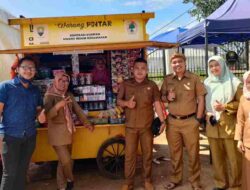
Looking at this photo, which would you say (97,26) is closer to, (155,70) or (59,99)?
(59,99)

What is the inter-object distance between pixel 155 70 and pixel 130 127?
49.1ft

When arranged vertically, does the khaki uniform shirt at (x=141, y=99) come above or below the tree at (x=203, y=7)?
below

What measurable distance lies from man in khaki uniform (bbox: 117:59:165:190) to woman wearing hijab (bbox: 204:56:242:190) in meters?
0.65

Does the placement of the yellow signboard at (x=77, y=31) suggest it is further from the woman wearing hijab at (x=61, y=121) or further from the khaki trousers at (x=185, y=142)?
the khaki trousers at (x=185, y=142)

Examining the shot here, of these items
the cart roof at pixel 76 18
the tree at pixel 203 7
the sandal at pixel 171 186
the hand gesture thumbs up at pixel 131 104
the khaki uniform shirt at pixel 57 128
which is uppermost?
the tree at pixel 203 7

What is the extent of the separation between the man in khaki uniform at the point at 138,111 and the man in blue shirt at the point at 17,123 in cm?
124

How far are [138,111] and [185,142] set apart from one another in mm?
738

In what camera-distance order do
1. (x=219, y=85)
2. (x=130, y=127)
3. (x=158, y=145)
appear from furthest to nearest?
(x=158, y=145) < (x=130, y=127) < (x=219, y=85)

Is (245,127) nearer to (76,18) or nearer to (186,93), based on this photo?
(186,93)

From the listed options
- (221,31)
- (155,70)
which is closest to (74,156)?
(221,31)

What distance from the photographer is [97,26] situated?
5270mm

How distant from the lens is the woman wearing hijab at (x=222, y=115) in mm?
4359

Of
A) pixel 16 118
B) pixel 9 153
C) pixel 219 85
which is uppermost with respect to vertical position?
pixel 219 85

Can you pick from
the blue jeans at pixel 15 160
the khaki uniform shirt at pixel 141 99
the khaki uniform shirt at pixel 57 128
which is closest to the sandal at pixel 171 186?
the khaki uniform shirt at pixel 141 99
